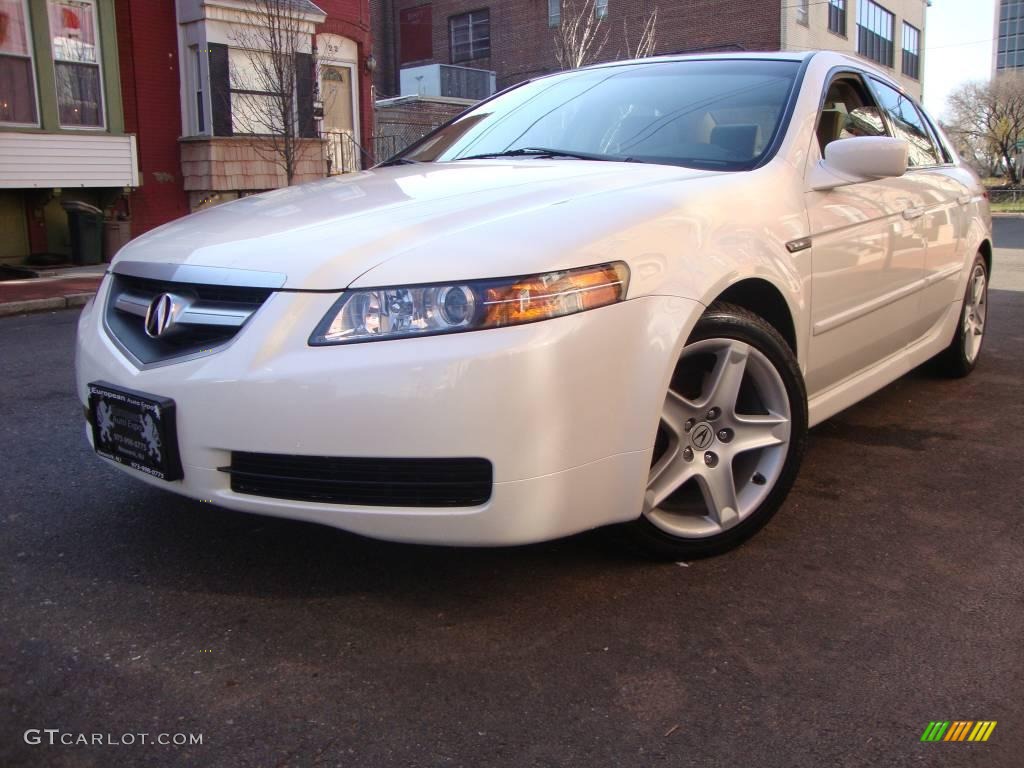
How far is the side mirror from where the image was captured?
3.44 meters

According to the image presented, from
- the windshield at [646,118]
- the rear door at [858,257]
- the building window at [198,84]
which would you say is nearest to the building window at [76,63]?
the building window at [198,84]

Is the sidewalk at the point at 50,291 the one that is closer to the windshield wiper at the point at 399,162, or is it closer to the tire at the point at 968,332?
the windshield wiper at the point at 399,162

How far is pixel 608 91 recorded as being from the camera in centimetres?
404

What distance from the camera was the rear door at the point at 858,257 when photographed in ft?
11.4

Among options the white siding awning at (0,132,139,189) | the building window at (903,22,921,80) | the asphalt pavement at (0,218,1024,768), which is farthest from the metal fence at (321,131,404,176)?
the building window at (903,22,921,80)

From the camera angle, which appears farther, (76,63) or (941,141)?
(76,63)

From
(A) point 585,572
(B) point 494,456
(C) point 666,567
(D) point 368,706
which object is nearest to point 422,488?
(B) point 494,456

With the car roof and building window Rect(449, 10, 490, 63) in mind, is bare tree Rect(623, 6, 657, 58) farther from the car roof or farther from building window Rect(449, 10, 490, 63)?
the car roof

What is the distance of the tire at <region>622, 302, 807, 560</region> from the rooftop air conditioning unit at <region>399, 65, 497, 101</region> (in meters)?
31.7

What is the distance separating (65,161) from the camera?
13.2m

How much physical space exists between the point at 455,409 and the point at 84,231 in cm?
1226

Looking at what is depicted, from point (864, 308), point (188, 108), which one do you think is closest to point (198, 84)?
point (188, 108)

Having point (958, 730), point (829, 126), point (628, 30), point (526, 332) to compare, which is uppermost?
point (628, 30)

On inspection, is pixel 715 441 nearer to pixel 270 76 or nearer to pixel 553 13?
pixel 270 76
